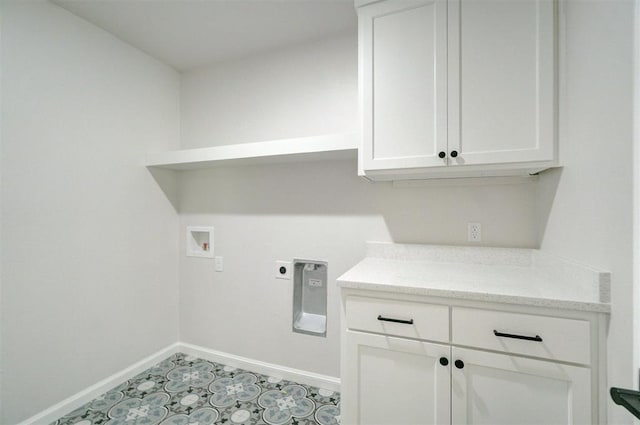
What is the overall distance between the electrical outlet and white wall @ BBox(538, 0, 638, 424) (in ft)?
1.26

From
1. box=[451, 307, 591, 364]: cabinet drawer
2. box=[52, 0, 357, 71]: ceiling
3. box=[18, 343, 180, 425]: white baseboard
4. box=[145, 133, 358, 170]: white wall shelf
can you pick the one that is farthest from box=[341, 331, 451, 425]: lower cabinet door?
box=[52, 0, 357, 71]: ceiling

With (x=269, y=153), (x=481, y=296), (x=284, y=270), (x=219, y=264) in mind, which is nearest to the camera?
(x=481, y=296)

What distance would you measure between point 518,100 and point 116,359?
2818 millimetres

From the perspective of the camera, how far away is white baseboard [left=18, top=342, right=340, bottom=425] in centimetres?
162

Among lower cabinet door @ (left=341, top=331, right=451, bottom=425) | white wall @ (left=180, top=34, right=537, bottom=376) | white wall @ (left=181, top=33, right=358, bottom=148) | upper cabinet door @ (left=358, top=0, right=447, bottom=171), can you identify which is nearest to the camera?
lower cabinet door @ (left=341, top=331, right=451, bottom=425)

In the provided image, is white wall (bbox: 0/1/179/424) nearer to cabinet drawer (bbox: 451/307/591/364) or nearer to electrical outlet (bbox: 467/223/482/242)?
cabinet drawer (bbox: 451/307/591/364)

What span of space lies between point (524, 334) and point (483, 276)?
0.33 metres

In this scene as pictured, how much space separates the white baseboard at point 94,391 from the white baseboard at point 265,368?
0.22m

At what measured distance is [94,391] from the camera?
1798mm

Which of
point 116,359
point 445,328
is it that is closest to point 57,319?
point 116,359

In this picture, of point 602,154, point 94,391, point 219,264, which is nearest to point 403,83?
point 602,154

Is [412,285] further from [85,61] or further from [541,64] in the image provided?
[85,61]

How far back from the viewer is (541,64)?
46.8 inches

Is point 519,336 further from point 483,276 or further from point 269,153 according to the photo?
point 269,153
